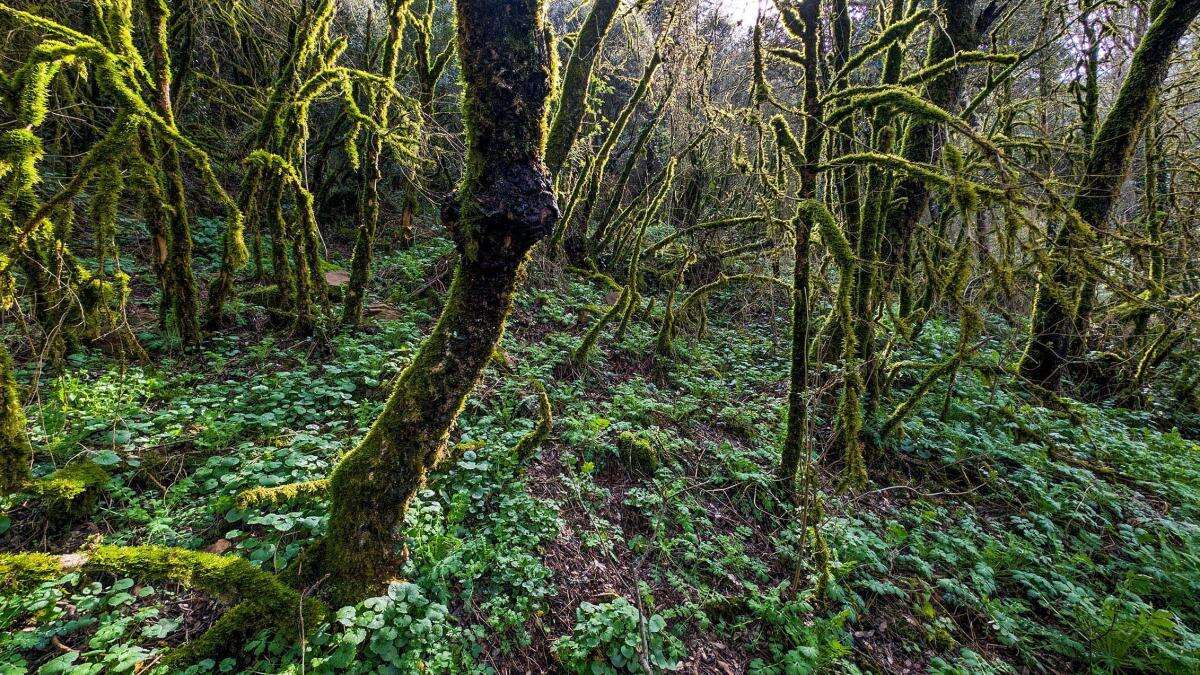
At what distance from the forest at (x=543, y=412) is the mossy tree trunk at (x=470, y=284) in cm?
2

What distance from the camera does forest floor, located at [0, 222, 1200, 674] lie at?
2303 millimetres

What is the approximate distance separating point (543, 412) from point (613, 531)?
108 cm

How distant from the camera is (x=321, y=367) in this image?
4.18m

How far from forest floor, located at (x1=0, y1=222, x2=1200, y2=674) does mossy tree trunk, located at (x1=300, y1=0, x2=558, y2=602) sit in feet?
1.04

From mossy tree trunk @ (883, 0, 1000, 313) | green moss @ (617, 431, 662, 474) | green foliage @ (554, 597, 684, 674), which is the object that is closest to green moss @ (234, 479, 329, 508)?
green foliage @ (554, 597, 684, 674)

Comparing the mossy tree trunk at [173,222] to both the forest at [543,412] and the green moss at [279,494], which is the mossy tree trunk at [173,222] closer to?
the forest at [543,412]

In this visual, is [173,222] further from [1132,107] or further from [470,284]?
[1132,107]

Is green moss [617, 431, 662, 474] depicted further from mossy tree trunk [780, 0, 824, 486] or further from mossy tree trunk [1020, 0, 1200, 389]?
mossy tree trunk [1020, 0, 1200, 389]

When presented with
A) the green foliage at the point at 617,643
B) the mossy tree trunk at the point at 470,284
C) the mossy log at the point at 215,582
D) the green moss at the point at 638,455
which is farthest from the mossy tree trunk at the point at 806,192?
the mossy log at the point at 215,582

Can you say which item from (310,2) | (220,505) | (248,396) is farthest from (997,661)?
Result: (310,2)

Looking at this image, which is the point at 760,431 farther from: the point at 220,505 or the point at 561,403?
the point at 220,505

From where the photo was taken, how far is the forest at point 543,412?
2.09 meters

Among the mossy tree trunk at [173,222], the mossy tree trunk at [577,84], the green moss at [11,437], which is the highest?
the mossy tree trunk at [577,84]

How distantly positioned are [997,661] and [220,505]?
183 inches
